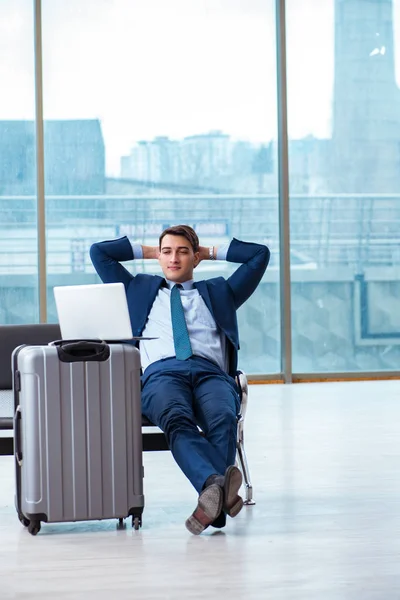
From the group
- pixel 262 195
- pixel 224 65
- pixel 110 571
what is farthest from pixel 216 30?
pixel 110 571

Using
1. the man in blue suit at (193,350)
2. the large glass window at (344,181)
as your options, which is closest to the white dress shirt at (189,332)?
the man in blue suit at (193,350)

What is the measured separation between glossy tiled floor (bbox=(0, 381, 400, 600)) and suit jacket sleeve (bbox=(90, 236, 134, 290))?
819 mm

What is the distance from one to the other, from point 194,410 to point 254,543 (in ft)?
2.02

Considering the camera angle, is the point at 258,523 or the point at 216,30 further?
the point at 216,30

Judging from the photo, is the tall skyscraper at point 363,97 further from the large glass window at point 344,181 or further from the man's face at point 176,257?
the man's face at point 176,257

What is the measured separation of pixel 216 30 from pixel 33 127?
1.53 m

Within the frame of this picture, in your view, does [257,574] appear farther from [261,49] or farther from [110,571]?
[261,49]

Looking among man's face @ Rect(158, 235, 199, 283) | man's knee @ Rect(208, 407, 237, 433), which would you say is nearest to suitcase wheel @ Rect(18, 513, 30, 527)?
man's knee @ Rect(208, 407, 237, 433)

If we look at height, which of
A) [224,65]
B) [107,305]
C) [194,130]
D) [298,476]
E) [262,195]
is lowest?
[298,476]

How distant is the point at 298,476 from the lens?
163 inches

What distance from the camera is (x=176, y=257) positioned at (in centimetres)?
383

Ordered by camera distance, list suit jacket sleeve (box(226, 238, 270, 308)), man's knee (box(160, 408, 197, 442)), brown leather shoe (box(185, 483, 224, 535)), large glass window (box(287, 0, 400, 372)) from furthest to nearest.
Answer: large glass window (box(287, 0, 400, 372))
suit jacket sleeve (box(226, 238, 270, 308))
man's knee (box(160, 408, 197, 442))
brown leather shoe (box(185, 483, 224, 535))

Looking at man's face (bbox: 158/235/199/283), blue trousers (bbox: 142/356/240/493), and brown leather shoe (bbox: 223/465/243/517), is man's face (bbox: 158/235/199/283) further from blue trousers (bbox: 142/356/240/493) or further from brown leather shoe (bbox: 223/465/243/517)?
brown leather shoe (bbox: 223/465/243/517)

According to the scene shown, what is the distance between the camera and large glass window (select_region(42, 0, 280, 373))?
7.50m
